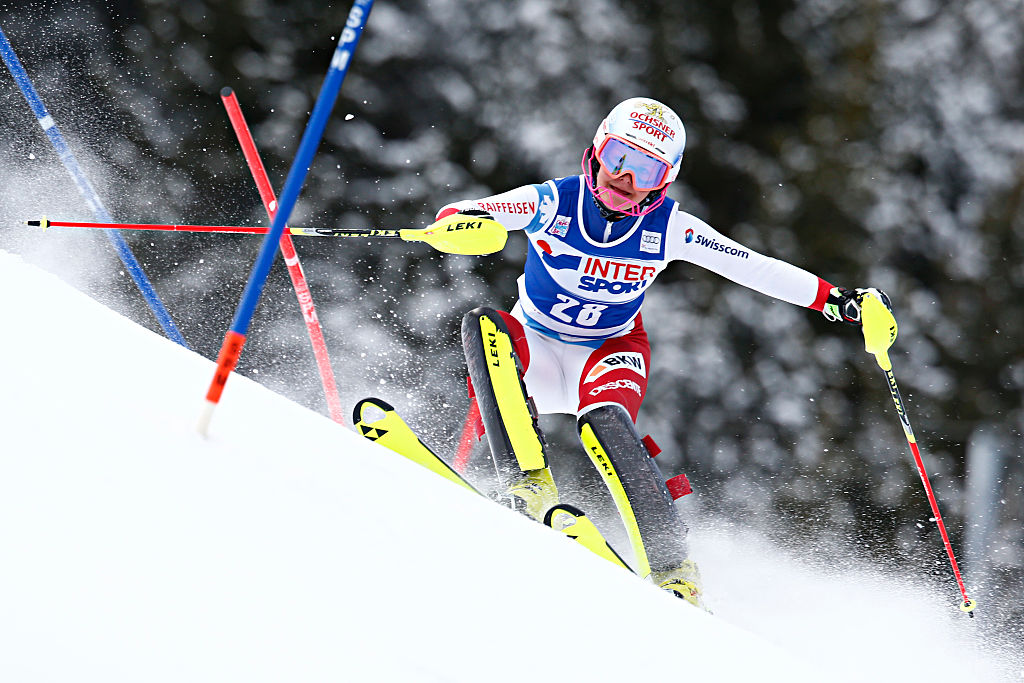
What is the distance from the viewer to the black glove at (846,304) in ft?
8.30

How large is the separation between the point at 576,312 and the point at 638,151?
532 mm

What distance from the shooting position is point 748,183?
Result: 722 cm

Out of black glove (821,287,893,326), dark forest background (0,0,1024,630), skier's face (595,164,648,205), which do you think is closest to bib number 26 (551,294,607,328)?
skier's face (595,164,648,205)

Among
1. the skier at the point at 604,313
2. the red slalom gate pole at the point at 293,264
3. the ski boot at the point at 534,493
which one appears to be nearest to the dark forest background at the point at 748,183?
the red slalom gate pole at the point at 293,264

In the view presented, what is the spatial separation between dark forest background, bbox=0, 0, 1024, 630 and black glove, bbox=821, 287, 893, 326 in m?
4.40

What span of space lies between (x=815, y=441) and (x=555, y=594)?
262 inches

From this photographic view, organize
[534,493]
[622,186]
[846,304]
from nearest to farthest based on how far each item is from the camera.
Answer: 1. [534,493]
2. [622,186]
3. [846,304]

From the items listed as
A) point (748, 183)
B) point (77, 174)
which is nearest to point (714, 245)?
point (77, 174)

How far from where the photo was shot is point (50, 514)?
87 cm

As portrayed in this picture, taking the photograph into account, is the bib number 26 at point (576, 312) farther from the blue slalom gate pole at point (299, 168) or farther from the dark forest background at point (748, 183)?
the dark forest background at point (748, 183)

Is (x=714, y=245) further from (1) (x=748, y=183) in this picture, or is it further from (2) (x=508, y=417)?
(1) (x=748, y=183)

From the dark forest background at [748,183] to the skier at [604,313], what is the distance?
4118mm

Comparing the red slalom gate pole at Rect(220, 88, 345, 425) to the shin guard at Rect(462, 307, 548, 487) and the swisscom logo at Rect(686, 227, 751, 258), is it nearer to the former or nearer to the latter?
the shin guard at Rect(462, 307, 548, 487)

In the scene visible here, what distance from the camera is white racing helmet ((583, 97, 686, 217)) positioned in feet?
7.72
